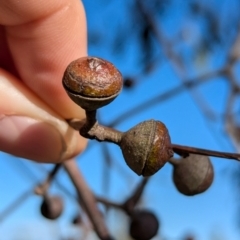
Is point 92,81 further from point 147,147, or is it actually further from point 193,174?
point 193,174

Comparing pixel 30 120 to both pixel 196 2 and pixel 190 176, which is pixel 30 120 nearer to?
pixel 190 176

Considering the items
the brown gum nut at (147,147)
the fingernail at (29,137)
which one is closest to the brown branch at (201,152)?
the brown gum nut at (147,147)

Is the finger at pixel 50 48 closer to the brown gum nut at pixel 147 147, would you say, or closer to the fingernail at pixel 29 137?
the fingernail at pixel 29 137

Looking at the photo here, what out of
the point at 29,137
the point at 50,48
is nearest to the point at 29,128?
the point at 29,137

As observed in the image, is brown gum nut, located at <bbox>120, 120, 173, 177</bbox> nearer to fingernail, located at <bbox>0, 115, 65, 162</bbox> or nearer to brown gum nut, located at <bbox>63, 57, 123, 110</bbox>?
brown gum nut, located at <bbox>63, 57, 123, 110</bbox>

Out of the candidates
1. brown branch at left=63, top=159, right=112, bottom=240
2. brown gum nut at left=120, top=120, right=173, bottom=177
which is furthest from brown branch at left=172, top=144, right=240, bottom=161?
brown branch at left=63, top=159, right=112, bottom=240
